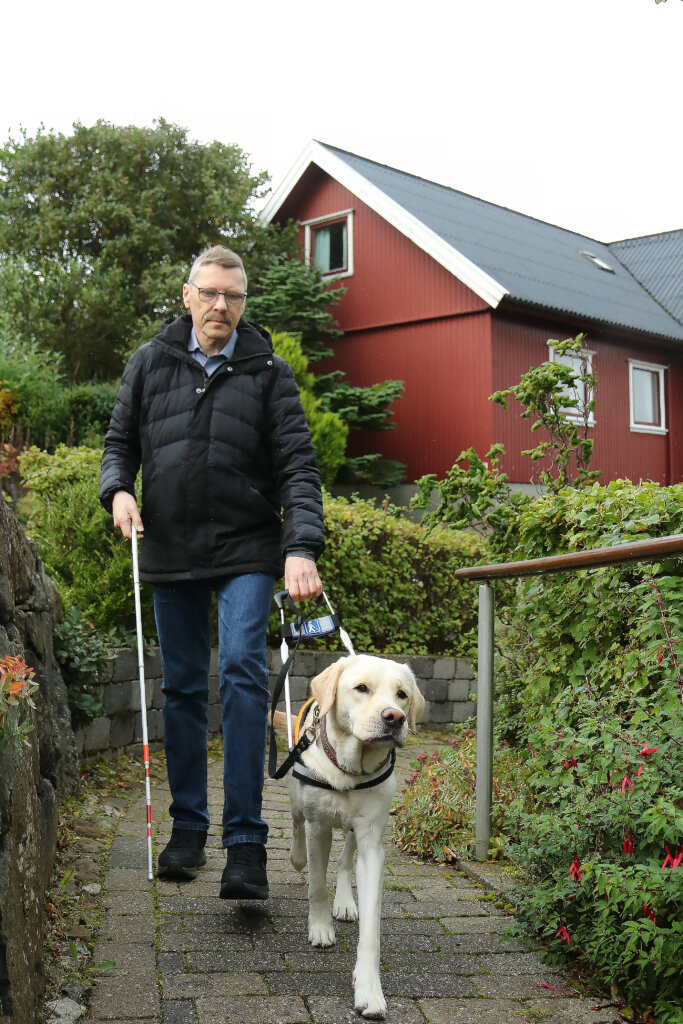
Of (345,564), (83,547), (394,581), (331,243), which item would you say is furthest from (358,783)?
(331,243)

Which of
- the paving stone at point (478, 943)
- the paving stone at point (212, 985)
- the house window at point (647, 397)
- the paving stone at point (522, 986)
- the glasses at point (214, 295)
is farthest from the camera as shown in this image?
the house window at point (647, 397)

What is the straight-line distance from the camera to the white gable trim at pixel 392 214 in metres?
17.5

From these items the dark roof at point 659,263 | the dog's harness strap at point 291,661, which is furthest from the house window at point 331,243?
the dog's harness strap at point 291,661

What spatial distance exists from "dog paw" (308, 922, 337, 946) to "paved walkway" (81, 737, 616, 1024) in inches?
1.2

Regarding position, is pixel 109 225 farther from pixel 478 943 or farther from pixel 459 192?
pixel 478 943

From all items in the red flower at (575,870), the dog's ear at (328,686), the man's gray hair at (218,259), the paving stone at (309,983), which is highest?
the man's gray hair at (218,259)

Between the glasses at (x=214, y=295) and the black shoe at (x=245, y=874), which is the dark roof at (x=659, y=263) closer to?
the glasses at (x=214, y=295)

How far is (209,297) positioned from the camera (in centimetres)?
382

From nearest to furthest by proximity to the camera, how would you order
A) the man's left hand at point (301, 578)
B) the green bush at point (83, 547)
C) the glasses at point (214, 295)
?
the man's left hand at point (301, 578) → the glasses at point (214, 295) → the green bush at point (83, 547)

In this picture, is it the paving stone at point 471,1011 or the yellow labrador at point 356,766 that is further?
the yellow labrador at point 356,766

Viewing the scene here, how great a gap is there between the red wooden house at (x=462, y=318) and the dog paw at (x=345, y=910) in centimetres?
1419

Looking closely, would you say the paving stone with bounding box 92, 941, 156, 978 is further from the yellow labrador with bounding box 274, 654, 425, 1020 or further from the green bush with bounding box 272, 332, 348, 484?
the green bush with bounding box 272, 332, 348, 484

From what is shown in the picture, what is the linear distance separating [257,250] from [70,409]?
6.94 m

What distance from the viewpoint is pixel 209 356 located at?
390 centimetres
